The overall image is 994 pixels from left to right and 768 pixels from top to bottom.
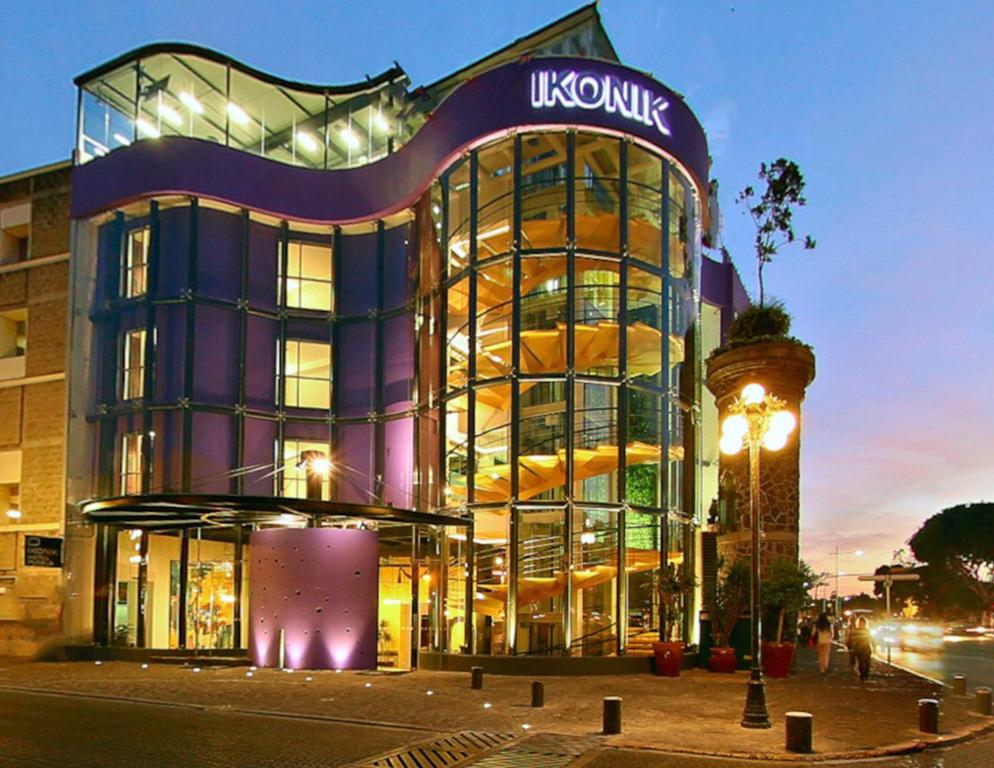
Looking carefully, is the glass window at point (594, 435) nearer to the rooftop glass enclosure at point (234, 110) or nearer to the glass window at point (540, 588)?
the glass window at point (540, 588)

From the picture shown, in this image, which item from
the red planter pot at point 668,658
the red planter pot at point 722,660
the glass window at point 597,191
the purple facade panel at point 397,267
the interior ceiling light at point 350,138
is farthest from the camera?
the interior ceiling light at point 350,138

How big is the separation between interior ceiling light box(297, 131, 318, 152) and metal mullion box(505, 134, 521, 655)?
9688 mm

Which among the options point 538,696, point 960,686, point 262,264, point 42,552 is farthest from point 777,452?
point 42,552

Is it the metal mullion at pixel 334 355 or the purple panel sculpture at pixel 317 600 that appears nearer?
the purple panel sculpture at pixel 317 600

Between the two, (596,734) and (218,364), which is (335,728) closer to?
(596,734)

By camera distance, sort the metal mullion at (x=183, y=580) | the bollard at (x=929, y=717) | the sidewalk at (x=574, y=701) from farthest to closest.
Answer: the metal mullion at (x=183, y=580) → the bollard at (x=929, y=717) → the sidewalk at (x=574, y=701)

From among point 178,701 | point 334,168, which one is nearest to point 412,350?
point 334,168

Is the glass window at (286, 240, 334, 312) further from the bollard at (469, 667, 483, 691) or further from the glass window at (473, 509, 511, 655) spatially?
the bollard at (469, 667, 483, 691)

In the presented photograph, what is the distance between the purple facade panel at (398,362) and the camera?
1208 inches

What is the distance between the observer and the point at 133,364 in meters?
30.8

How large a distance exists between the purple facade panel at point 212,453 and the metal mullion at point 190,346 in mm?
157

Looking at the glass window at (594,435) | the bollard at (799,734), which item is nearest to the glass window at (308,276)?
the glass window at (594,435)

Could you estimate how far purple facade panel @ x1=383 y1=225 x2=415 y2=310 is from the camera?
31375 mm

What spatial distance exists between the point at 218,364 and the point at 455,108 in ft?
35.0
